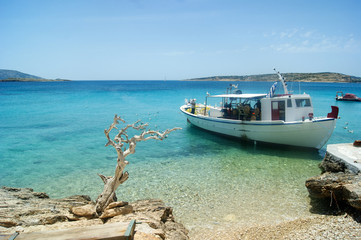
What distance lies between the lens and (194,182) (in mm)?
10594

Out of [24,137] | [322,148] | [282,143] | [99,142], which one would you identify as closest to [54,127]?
[24,137]

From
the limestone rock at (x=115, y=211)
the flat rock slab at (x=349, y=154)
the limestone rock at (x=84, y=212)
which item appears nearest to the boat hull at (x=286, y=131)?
the flat rock slab at (x=349, y=154)

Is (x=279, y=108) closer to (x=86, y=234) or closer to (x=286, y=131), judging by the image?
(x=286, y=131)

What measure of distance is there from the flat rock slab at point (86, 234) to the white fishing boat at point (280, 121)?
1303cm

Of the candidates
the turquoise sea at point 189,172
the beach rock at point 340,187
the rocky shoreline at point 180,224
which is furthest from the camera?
the turquoise sea at point 189,172

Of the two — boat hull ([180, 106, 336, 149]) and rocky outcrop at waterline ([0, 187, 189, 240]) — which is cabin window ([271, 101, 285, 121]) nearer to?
boat hull ([180, 106, 336, 149])

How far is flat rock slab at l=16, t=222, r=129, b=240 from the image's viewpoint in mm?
4211

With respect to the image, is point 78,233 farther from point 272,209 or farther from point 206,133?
point 206,133

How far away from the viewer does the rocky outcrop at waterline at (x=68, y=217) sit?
5.21 m

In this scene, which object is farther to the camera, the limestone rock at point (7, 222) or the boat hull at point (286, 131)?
the boat hull at point (286, 131)

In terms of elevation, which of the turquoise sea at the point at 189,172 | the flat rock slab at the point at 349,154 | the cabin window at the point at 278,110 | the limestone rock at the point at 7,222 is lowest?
the turquoise sea at the point at 189,172

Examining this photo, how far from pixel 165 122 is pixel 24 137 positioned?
42.8ft

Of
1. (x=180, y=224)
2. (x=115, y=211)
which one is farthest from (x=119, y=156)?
(x=180, y=224)

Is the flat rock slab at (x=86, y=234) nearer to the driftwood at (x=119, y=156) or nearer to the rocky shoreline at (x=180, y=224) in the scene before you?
the rocky shoreline at (x=180, y=224)
